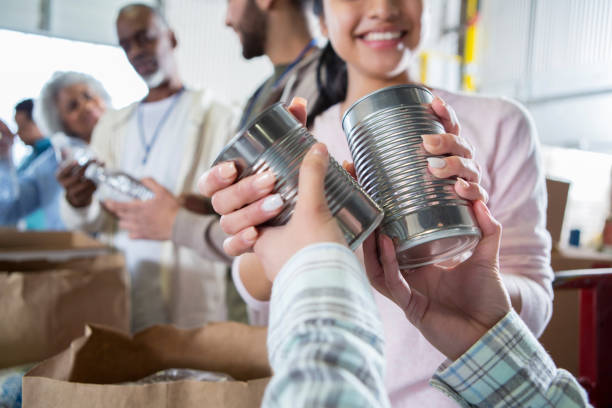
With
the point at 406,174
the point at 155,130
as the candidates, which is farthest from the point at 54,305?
the point at 155,130

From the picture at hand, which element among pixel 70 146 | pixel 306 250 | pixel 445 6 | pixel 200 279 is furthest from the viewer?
pixel 445 6

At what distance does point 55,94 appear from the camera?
1.90m

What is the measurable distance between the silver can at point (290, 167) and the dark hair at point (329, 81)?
53cm

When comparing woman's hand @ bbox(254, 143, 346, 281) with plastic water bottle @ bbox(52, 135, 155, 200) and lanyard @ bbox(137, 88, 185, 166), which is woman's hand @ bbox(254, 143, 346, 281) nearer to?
plastic water bottle @ bbox(52, 135, 155, 200)

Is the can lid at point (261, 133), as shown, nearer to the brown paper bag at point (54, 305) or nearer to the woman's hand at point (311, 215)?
the woman's hand at point (311, 215)

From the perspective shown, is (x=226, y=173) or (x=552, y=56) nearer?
(x=226, y=173)

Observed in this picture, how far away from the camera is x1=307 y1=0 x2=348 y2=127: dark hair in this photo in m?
0.88

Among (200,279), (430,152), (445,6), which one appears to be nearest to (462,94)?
(430,152)

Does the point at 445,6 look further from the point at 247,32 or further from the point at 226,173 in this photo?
the point at 226,173

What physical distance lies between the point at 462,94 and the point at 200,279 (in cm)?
112

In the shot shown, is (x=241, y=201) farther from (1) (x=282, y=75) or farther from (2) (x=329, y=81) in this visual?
(1) (x=282, y=75)

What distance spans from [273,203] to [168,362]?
44 centimetres

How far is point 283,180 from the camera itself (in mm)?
368

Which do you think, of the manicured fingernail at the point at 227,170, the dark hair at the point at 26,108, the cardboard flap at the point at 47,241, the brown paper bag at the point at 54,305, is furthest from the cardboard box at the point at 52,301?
the dark hair at the point at 26,108
